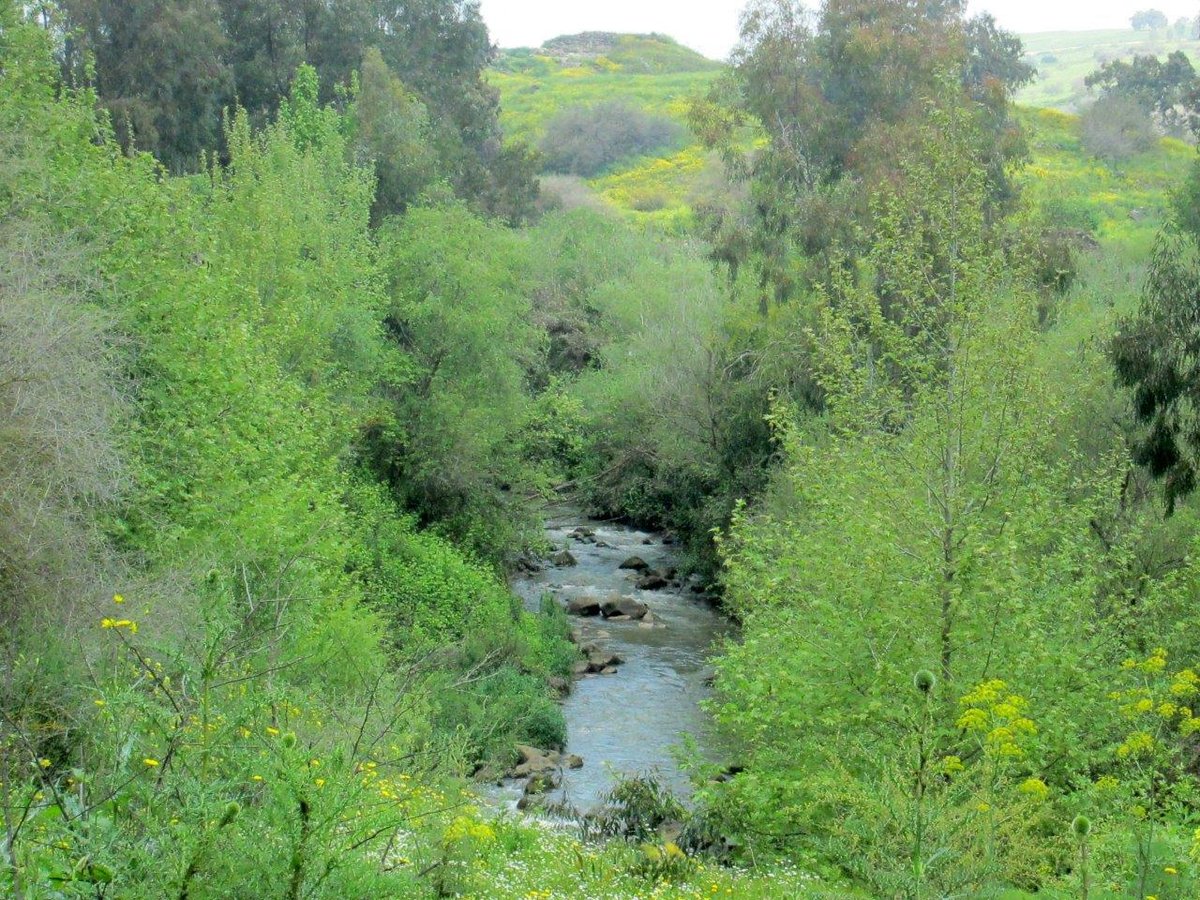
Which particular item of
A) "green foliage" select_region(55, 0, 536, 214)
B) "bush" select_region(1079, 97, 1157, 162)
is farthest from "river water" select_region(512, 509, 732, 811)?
"bush" select_region(1079, 97, 1157, 162)

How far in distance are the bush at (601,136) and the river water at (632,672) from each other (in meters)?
52.5

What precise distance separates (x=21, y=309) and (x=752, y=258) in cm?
1859

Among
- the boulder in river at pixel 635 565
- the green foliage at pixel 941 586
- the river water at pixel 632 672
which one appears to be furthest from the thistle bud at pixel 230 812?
the boulder in river at pixel 635 565

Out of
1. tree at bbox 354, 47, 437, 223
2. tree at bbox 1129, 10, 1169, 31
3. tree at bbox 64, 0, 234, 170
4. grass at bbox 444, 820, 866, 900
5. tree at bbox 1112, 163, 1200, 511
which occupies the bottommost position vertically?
grass at bbox 444, 820, 866, 900

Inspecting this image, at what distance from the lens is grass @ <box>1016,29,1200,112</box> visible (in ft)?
371

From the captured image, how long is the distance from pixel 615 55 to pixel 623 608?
10257 centimetres

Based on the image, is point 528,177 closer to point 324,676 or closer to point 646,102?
point 324,676

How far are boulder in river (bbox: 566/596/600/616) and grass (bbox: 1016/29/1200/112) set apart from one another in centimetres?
7958

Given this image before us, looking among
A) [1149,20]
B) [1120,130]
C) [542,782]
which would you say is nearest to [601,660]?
[542,782]

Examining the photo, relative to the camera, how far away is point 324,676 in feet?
46.0

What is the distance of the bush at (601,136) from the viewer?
8188 centimetres

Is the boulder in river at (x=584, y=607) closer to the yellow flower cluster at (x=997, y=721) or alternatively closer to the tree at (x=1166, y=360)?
the tree at (x=1166, y=360)

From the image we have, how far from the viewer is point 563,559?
3109cm

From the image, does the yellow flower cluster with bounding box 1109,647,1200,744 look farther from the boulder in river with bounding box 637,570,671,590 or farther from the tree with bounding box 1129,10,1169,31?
the tree with bounding box 1129,10,1169,31
